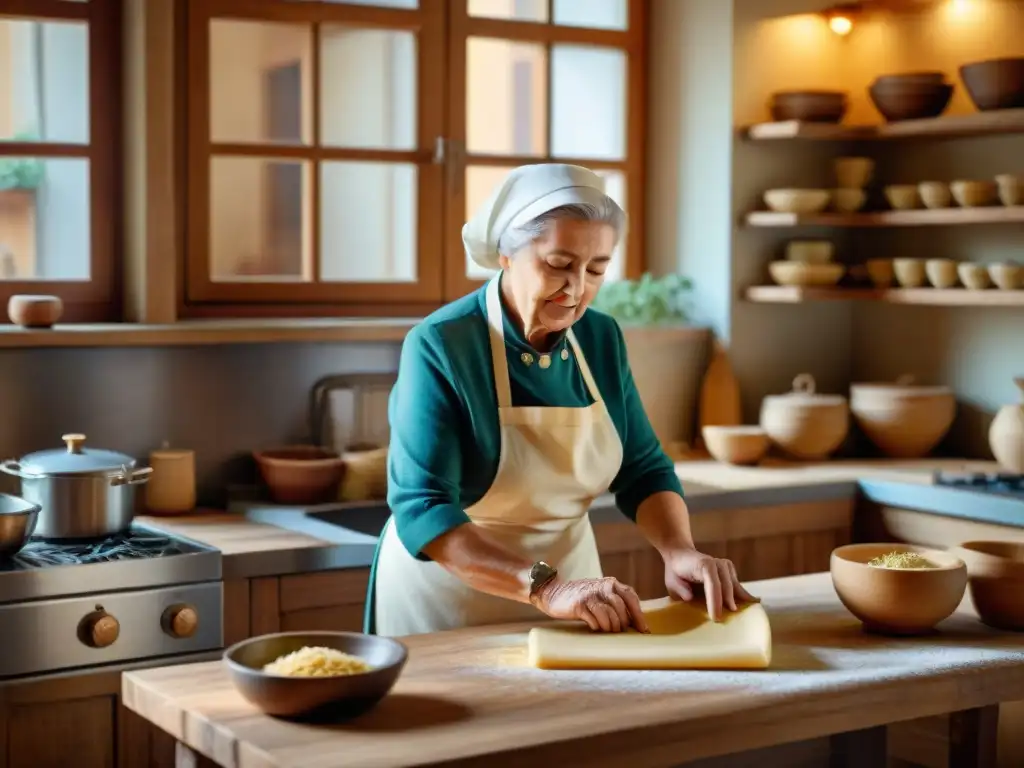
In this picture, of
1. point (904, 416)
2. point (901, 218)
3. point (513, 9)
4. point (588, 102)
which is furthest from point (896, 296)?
point (513, 9)

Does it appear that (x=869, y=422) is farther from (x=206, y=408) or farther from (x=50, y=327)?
(x=50, y=327)

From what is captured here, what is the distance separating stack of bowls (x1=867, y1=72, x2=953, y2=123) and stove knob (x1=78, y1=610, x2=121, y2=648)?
108 inches

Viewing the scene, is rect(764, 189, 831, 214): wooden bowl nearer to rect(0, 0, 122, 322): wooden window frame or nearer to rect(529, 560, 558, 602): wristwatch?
rect(0, 0, 122, 322): wooden window frame

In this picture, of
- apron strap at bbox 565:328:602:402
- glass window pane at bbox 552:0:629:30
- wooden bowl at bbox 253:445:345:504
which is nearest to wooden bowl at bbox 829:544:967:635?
apron strap at bbox 565:328:602:402

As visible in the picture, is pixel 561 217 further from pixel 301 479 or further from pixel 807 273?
pixel 807 273

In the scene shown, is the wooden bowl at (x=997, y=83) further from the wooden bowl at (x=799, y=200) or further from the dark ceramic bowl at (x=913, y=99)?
the wooden bowl at (x=799, y=200)

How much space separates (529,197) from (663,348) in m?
2.24

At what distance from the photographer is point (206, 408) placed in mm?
3889

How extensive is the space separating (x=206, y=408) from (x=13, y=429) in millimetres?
496

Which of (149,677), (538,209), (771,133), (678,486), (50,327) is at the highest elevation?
(771,133)

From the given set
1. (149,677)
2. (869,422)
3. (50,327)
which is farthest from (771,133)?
(149,677)

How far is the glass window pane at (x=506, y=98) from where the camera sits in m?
4.58

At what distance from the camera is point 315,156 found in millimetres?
4223

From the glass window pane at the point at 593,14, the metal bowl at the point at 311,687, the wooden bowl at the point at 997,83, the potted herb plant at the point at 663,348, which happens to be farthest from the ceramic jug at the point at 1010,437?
the metal bowl at the point at 311,687
